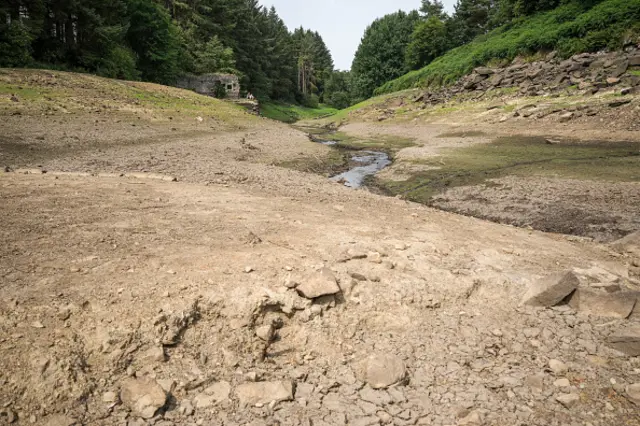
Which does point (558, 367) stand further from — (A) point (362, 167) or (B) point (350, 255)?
(A) point (362, 167)

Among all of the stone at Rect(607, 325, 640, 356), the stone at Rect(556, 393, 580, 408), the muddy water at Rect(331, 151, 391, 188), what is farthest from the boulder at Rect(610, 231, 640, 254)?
the muddy water at Rect(331, 151, 391, 188)

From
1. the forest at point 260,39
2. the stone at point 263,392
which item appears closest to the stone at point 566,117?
the forest at point 260,39

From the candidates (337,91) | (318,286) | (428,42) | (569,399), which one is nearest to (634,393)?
(569,399)

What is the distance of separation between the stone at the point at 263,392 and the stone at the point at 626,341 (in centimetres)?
312

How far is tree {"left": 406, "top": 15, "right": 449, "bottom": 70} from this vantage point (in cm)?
6141

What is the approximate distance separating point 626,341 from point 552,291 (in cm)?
83

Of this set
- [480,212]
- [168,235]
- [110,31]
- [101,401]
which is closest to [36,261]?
[168,235]

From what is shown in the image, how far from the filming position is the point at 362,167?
16.2 metres

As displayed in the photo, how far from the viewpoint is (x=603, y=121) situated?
17203 mm

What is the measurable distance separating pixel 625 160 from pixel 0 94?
25527 mm

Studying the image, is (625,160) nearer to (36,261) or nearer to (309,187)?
(309,187)

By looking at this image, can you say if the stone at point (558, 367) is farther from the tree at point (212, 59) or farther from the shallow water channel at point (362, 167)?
the tree at point (212, 59)

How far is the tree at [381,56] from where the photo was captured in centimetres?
6956

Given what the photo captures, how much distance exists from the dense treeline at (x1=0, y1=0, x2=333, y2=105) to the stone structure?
1.16 meters
